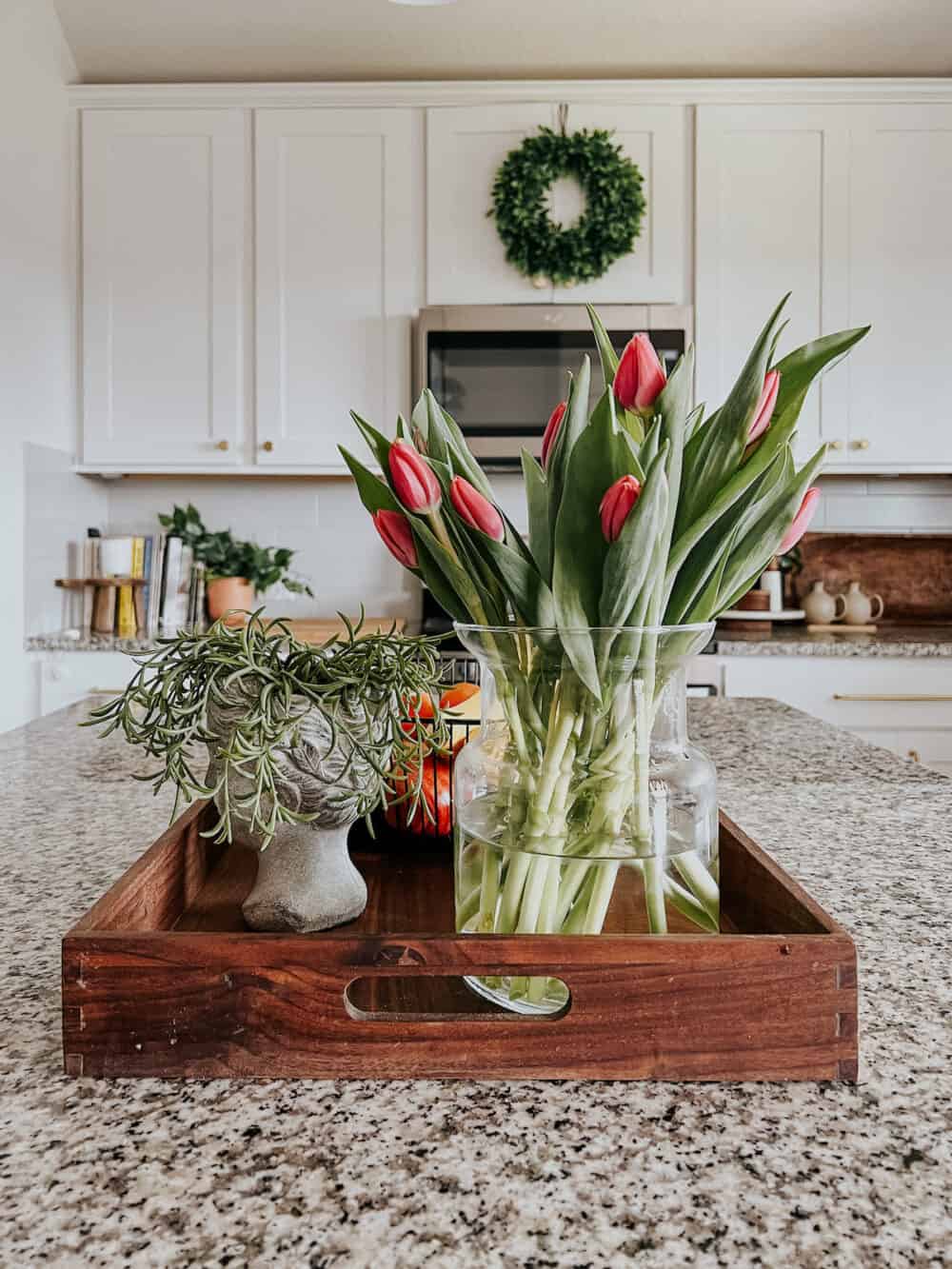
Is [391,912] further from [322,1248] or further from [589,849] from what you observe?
[322,1248]

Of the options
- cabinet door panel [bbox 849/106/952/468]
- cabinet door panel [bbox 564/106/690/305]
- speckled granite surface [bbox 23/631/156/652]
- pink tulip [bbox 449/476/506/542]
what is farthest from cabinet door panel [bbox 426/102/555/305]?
pink tulip [bbox 449/476/506/542]

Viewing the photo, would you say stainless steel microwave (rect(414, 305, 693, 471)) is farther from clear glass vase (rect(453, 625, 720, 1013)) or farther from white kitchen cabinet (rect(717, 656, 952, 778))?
clear glass vase (rect(453, 625, 720, 1013))

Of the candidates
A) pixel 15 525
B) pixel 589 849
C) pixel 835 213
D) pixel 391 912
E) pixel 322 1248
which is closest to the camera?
pixel 322 1248

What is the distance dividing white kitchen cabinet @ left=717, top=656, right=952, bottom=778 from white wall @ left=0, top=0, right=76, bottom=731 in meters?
1.98

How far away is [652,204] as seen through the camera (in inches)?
117

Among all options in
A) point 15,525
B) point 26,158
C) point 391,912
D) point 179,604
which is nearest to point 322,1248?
point 391,912

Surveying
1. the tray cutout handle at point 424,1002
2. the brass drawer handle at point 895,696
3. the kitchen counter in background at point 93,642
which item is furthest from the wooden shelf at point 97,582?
the tray cutout handle at point 424,1002

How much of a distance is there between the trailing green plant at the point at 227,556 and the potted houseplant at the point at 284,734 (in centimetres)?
259

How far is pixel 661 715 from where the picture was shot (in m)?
0.55

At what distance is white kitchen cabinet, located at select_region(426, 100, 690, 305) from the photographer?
9.71ft

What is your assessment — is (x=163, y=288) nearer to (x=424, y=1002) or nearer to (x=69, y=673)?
(x=69, y=673)

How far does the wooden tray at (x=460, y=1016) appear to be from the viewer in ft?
1.61

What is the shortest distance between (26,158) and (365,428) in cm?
270

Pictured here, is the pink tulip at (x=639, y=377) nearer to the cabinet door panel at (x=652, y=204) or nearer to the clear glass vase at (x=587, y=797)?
the clear glass vase at (x=587, y=797)
